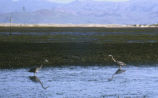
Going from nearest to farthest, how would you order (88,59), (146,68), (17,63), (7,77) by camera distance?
(7,77) → (146,68) → (17,63) → (88,59)

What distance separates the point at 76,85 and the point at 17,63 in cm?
970

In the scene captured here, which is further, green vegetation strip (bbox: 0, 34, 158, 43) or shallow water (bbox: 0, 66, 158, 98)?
green vegetation strip (bbox: 0, 34, 158, 43)

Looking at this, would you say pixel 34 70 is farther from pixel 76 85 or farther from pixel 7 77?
pixel 76 85

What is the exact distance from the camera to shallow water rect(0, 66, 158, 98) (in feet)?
58.5

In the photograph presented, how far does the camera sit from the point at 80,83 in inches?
813

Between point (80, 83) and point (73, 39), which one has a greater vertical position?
point (80, 83)

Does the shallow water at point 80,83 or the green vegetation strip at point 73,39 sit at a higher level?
the shallow water at point 80,83

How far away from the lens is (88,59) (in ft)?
105

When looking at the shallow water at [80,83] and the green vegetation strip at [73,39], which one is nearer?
the shallow water at [80,83]

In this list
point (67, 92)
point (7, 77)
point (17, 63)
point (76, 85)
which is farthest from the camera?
point (17, 63)

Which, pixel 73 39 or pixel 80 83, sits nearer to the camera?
pixel 80 83

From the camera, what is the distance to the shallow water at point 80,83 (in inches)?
702

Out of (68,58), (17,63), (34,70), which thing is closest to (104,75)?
(34,70)

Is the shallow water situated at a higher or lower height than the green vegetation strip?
higher
